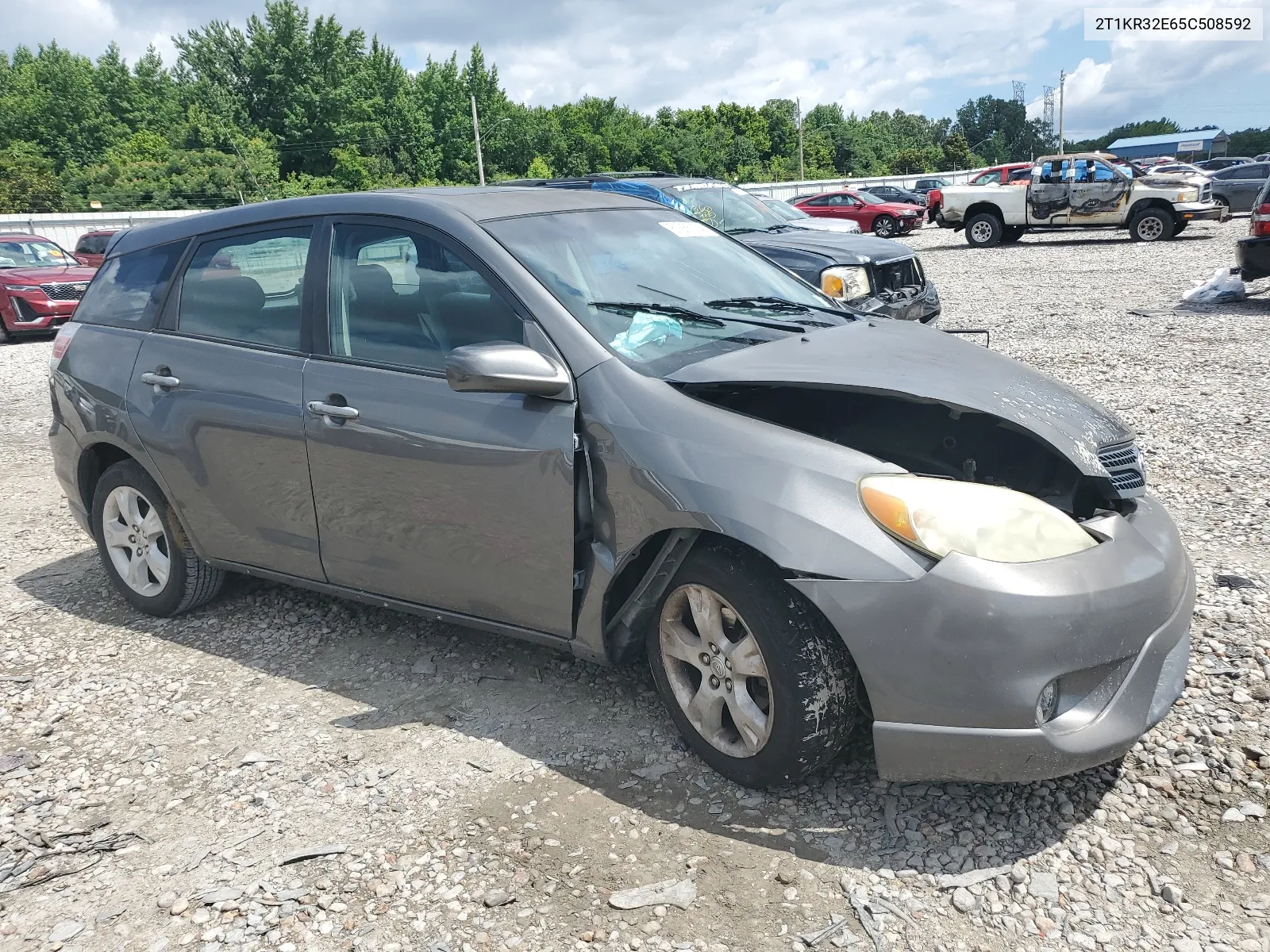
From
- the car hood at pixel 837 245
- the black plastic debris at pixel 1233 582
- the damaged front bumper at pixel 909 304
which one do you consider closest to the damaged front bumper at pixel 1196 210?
the car hood at pixel 837 245

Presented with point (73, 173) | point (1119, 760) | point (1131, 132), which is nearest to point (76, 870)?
point (1119, 760)

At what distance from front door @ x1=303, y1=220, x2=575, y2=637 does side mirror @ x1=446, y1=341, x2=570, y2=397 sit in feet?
0.30

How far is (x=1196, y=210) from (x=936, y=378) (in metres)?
21.3

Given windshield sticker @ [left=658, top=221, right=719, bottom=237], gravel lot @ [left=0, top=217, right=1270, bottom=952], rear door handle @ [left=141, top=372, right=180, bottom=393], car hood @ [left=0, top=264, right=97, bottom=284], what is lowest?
gravel lot @ [left=0, top=217, right=1270, bottom=952]

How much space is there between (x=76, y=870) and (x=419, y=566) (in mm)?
1325

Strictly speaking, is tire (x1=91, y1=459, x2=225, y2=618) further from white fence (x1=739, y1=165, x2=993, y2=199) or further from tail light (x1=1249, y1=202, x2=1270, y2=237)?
white fence (x1=739, y1=165, x2=993, y2=199)

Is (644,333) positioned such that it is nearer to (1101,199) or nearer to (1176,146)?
(1101,199)

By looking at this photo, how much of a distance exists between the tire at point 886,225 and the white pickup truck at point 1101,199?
716 cm

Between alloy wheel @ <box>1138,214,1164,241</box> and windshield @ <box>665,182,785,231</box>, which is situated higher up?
windshield @ <box>665,182,785,231</box>

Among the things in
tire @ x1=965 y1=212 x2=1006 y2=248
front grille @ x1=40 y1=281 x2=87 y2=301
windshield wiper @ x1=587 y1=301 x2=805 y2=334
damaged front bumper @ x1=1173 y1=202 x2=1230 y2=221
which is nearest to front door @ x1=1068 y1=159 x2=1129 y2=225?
damaged front bumper @ x1=1173 y1=202 x2=1230 y2=221

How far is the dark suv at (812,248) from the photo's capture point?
28.1 feet

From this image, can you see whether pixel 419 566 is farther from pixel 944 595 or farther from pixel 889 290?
pixel 889 290

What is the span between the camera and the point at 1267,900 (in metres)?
2.39

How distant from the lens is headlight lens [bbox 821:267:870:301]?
851 centimetres
